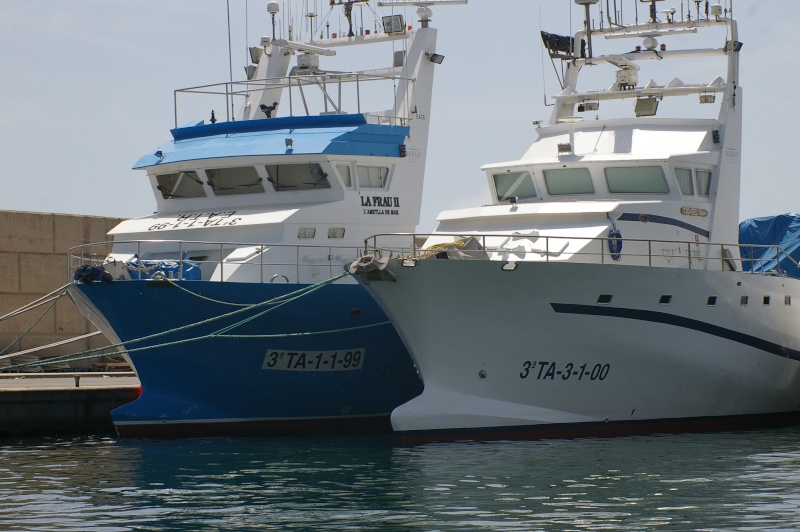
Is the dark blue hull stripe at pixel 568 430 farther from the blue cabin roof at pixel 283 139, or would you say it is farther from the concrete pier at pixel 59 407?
the concrete pier at pixel 59 407

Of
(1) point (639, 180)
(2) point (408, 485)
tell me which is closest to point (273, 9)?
(1) point (639, 180)

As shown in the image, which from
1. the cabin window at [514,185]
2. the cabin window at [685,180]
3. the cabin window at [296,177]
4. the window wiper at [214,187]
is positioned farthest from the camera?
the window wiper at [214,187]

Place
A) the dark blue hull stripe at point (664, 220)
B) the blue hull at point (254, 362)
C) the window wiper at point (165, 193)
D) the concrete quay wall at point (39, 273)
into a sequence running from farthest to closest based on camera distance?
the concrete quay wall at point (39, 273)
the window wiper at point (165, 193)
the dark blue hull stripe at point (664, 220)
the blue hull at point (254, 362)

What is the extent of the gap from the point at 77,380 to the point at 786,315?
12.4 m

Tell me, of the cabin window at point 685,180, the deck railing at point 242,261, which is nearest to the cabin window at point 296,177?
the deck railing at point 242,261

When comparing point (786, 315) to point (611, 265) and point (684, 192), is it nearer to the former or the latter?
point (684, 192)

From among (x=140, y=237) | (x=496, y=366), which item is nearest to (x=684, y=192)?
(x=496, y=366)

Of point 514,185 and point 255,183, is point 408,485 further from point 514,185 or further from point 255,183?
point 255,183

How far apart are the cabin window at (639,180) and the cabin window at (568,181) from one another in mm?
483

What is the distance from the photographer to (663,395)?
20766mm

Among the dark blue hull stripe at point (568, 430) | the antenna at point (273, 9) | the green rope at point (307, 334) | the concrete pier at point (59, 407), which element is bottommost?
the dark blue hull stripe at point (568, 430)

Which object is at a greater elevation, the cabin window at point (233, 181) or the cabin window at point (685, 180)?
the cabin window at point (233, 181)

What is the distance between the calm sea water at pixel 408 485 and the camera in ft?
43.9

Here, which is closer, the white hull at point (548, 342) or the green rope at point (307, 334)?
the white hull at point (548, 342)
